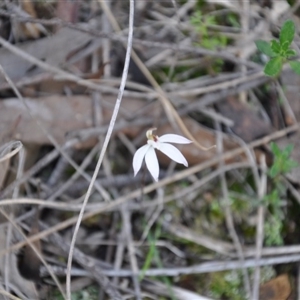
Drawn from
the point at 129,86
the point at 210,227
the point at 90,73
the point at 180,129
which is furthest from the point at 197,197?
the point at 90,73

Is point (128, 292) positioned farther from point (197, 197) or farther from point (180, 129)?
point (180, 129)

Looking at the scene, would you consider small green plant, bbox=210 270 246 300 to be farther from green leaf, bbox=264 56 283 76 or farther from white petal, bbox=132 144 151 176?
green leaf, bbox=264 56 283 76

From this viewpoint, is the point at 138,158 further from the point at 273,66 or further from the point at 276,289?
the point at 276,289

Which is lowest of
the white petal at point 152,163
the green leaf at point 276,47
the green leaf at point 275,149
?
the green leaf at point 275,149

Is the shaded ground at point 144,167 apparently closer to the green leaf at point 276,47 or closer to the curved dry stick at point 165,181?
the curved dry stick at point 165,181

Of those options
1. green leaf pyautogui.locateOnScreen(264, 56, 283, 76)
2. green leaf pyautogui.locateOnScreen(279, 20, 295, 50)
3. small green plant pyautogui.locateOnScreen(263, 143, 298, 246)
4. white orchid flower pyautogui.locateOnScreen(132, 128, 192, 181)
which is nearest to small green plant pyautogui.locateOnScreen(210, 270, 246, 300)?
small green plant pyautogui.locateOnScreen(263, 143, 298, 246)

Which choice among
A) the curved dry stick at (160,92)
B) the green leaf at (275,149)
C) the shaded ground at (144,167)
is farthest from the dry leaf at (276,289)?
the curved dry stick at (160,92)
